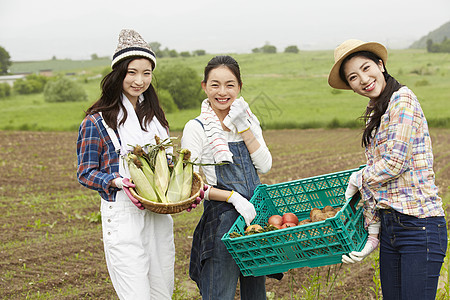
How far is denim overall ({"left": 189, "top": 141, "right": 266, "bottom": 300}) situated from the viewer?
272 cm

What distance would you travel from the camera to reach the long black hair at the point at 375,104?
2.40 meters

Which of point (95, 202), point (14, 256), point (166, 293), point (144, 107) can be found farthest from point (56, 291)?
point (95, 202)

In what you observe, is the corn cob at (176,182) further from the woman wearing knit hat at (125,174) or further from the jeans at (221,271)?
the jeans at (221,271)

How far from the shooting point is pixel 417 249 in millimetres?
2338

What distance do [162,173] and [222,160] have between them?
32cm

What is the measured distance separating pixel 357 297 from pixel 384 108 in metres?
2.19

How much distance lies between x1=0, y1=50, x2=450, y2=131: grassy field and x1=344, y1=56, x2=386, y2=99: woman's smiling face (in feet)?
39.6

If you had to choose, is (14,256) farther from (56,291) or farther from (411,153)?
(411,153)

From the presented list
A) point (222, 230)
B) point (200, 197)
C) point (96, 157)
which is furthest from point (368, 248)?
point (96, 157)

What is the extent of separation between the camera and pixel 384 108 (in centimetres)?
240

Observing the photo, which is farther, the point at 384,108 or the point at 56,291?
the point at 56,291

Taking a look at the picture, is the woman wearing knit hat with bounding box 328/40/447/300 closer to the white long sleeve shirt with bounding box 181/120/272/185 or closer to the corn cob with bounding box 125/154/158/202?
the white long sleeve shirt with bounding box 181/120/272/185

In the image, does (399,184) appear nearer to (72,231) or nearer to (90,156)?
(90,156)

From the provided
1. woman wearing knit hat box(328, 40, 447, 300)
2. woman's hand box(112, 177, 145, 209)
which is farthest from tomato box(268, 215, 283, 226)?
woman's hand box(112, 177, 145, 209)
